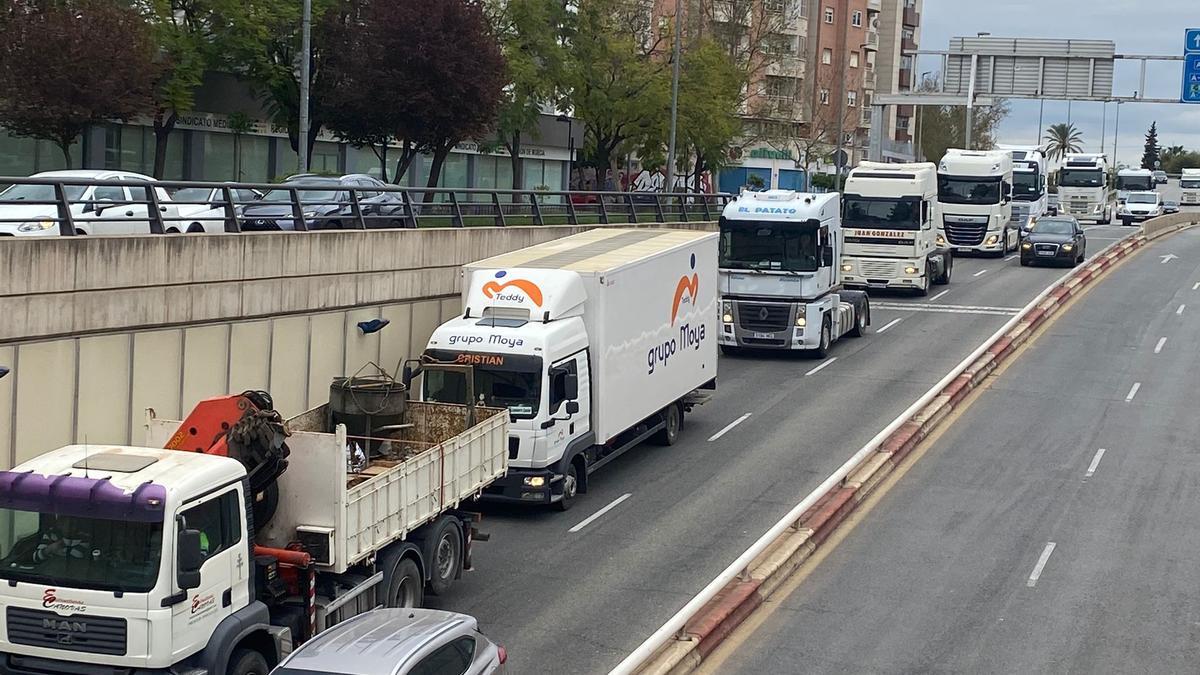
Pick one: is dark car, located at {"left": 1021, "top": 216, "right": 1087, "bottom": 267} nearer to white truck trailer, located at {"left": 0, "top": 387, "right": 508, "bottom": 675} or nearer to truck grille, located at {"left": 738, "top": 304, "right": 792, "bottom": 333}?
truck grille, located at {"left": 738, "top": 304, "right": 792, "bottom": 333}

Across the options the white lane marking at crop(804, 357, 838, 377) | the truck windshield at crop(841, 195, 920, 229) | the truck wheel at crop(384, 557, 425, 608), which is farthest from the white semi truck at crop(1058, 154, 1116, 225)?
the truck wheel at crop(384, 557, 425, 608)

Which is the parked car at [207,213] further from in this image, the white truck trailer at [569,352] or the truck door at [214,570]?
the truck door at [214,570]

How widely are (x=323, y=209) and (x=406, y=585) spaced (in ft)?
40.3

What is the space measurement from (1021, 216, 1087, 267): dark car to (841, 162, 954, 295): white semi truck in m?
9.65

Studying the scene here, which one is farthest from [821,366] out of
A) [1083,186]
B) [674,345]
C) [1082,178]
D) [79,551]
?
[1083,186]

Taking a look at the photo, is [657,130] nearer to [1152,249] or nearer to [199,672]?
[1152,249]

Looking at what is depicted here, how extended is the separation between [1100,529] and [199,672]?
44.2 feet

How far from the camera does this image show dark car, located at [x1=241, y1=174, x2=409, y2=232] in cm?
2297

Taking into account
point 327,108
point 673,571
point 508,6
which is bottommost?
point 673,571

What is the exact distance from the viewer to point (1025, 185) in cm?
6359

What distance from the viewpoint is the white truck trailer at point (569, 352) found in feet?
66.9

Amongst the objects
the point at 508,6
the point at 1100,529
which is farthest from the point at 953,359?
the point at 508,6

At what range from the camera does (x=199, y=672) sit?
38.9ft

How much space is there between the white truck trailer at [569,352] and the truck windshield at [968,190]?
29978 mm
